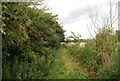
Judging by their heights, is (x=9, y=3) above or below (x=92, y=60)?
above

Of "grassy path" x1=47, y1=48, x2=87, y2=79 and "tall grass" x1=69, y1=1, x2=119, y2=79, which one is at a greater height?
"tall grass" x1=69, y1=1, x2=119, y2=79

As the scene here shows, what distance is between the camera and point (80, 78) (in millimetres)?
4957

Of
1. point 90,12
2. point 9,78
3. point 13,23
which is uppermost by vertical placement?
point 90,12

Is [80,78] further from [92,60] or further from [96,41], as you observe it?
[96,41]

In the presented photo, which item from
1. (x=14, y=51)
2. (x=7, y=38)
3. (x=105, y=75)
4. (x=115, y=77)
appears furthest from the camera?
(x=14, y=51)

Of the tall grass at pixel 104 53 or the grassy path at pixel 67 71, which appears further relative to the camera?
the grassy path at pixel 67 71

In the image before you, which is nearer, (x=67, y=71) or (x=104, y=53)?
(x=104, y=53)

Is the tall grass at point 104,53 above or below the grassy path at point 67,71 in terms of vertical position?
above

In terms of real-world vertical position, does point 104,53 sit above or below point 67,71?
above

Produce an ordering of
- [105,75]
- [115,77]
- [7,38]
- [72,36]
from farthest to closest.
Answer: [72,36]
[105,75]
[115,77]
[7,38]

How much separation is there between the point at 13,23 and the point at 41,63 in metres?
2.13

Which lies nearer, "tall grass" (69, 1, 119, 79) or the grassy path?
"tall grass" (69, 1, 119, 79)

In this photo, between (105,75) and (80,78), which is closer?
(105,75)

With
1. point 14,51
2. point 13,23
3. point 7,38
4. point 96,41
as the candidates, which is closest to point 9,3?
point 13,23
